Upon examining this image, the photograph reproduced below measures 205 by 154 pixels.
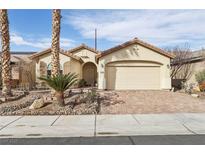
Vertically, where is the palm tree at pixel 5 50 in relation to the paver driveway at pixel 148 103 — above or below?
above

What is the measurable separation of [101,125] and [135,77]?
39.0 feet

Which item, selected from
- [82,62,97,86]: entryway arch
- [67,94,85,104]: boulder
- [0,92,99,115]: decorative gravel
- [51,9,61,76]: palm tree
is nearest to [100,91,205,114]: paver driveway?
[0,92,99,115]: decorative gravel

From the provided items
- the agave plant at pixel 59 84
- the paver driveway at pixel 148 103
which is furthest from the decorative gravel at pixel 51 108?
the paver driveway at pixel 148 103

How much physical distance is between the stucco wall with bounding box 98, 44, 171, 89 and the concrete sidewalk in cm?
862

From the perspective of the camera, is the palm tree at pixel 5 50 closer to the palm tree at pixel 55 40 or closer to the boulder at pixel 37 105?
the palm tree at pixel 55 40

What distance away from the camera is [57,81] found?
1466cm

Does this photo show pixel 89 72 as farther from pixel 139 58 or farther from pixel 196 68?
pixel 196 68

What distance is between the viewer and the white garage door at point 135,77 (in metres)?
22.0

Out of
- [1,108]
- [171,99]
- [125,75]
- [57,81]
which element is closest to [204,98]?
[171,99]

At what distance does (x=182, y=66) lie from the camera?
29.6m

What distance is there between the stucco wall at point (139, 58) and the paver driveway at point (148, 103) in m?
2.88

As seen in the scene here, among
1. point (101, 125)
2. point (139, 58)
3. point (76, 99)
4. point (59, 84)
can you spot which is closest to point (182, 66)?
point (139, 58)

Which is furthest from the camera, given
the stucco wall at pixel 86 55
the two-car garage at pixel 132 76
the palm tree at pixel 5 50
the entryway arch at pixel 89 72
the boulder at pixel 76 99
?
the stucco wall at pixel 86 55

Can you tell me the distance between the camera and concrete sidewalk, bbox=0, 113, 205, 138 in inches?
362
